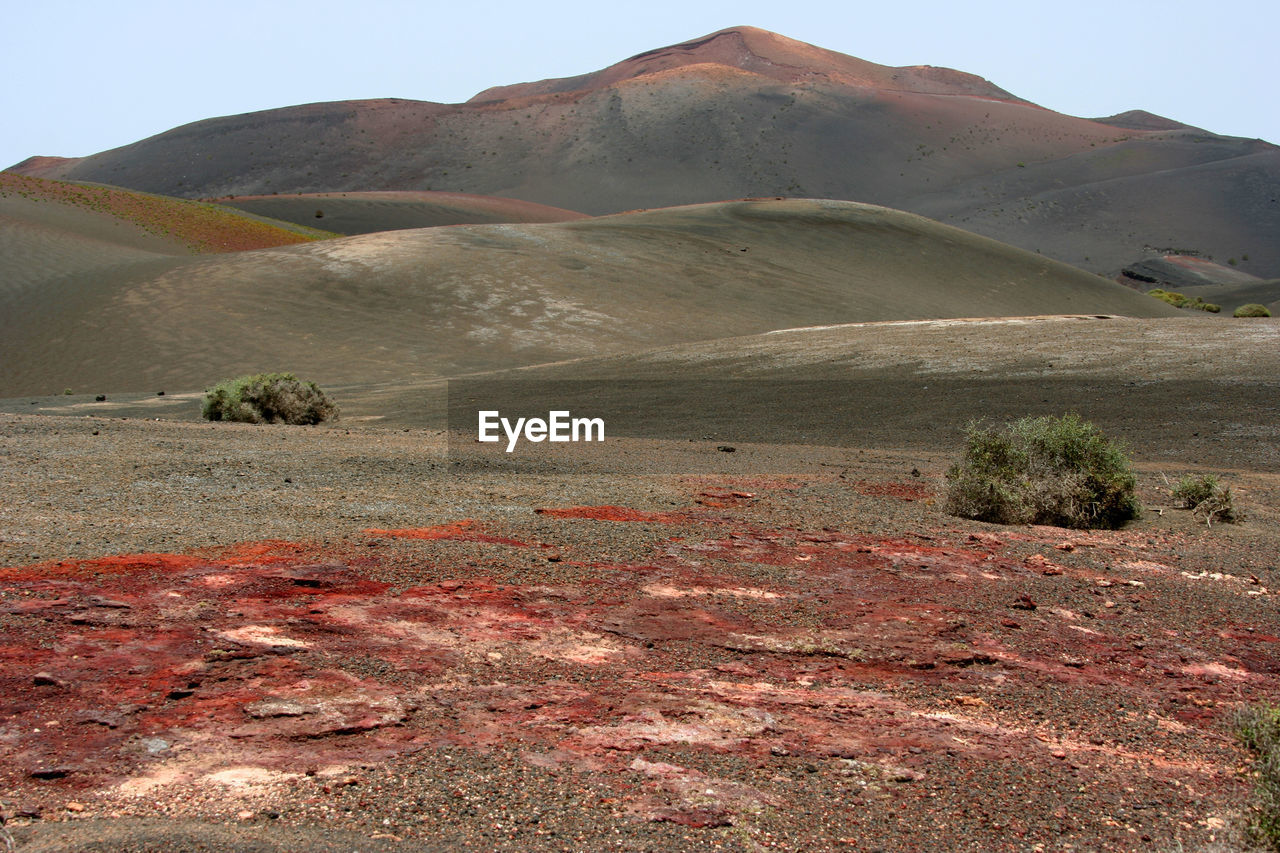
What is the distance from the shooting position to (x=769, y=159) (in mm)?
104500

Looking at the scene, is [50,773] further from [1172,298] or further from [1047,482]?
[1172,298]

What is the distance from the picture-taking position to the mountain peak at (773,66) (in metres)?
139

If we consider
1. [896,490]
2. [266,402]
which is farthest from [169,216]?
[896,490]

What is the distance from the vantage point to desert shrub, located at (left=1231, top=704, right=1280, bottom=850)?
3604 millimetres

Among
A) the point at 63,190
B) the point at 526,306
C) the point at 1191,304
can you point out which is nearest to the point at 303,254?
the point at 526,306

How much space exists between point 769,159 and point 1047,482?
9875 centimetres

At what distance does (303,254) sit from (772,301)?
62.0 feet

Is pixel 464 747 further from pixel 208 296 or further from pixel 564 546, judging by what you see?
pixel 208 296

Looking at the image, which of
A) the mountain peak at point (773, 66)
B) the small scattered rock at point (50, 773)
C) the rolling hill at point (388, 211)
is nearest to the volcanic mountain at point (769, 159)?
the mountain peak at point (773, 66)

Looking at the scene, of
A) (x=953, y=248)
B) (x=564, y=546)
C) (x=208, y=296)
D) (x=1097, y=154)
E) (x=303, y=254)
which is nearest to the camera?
(x=564, y=546)

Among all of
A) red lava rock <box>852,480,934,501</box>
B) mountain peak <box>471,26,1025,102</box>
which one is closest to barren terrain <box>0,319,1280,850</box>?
red lava rock <box>852,480,934,501</box>

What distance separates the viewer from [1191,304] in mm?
59094

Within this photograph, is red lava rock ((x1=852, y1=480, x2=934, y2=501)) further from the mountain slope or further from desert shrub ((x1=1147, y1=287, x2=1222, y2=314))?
desert shrub ((x1=1147, y1=287, x2=1222, y2=314))

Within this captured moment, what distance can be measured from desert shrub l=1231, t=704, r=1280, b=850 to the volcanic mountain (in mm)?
84964
